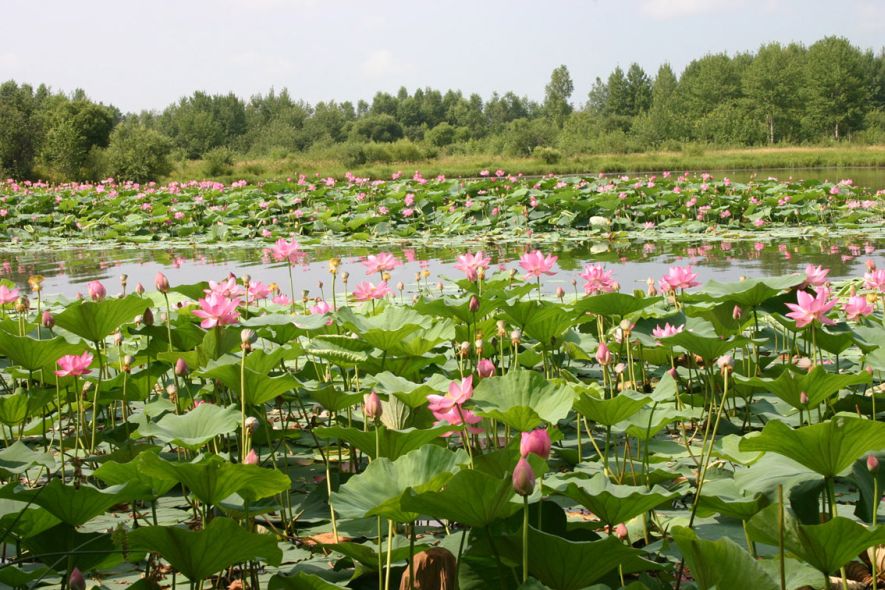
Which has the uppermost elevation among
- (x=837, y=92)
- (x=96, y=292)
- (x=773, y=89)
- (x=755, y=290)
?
(x=773, y=89)

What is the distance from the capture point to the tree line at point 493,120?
24.9 m

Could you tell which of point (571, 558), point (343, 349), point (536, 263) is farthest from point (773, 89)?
point (571, 558)

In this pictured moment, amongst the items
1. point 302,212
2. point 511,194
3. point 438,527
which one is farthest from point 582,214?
point 438,527

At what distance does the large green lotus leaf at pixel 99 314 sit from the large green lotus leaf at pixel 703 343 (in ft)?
4.26

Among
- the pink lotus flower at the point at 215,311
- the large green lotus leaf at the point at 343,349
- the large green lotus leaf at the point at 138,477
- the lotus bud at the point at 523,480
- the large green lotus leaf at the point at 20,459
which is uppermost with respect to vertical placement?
the pink lotus flower at the point at 215,311

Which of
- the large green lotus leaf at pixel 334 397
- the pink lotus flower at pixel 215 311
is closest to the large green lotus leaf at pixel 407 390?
the large green lotus leaf at pixel 334 397

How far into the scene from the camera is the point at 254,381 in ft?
6.00

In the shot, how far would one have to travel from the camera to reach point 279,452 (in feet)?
7.93

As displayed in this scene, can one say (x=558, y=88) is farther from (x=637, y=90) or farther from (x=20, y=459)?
(x=20, y=459)

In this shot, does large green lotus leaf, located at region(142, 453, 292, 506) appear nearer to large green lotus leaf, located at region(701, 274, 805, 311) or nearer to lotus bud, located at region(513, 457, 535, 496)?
lotus bud, located at region(513, 457, 535, 496)

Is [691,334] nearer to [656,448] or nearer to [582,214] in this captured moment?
[656,448]

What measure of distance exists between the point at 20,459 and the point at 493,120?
82224 mm

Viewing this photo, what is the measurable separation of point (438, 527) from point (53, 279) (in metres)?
5.97

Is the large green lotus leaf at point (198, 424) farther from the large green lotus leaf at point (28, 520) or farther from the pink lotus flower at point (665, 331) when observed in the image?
the pink lotus flower at point (665, 331)
